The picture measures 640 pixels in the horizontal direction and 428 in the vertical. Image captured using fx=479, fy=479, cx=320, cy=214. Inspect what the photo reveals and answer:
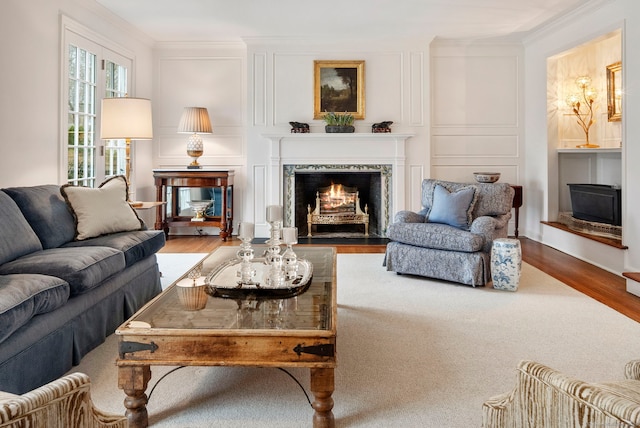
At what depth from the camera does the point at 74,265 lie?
236cm

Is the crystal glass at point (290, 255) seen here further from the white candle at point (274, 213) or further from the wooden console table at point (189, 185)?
the wooden console table at point (189, 185)

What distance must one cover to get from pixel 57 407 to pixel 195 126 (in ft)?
17.1

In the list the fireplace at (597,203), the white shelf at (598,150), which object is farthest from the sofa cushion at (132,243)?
the white shelf at (598,150)

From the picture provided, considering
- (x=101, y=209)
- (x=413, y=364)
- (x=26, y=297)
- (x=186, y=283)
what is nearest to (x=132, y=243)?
(x=101, y=209)

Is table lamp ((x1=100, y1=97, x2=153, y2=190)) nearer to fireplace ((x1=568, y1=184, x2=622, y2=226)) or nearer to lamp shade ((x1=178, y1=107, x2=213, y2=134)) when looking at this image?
lamp shade ((x1=178, y1=107, x2=213, y2=134))

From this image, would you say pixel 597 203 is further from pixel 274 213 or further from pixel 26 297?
pixel 26 297

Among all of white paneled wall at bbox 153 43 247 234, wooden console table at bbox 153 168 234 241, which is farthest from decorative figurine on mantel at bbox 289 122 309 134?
wooden console table at bbox 153 168 234 241

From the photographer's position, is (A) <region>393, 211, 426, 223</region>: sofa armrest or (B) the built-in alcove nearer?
(A) <region>393, 211, 426, 223</region>: sofa armrest

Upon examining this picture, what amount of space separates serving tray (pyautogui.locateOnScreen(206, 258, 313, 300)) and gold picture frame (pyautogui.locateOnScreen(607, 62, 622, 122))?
13.8 feet

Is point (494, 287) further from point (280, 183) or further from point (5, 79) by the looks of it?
point (5, 79)

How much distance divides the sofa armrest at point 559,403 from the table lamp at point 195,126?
17.2 feet

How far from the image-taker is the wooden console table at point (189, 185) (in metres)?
5.88

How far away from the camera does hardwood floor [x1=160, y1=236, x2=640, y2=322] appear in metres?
3.45

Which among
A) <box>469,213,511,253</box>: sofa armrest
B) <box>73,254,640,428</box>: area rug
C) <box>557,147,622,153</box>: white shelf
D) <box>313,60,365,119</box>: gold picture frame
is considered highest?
<box>313,60,365,119</box>: gold picture frame
